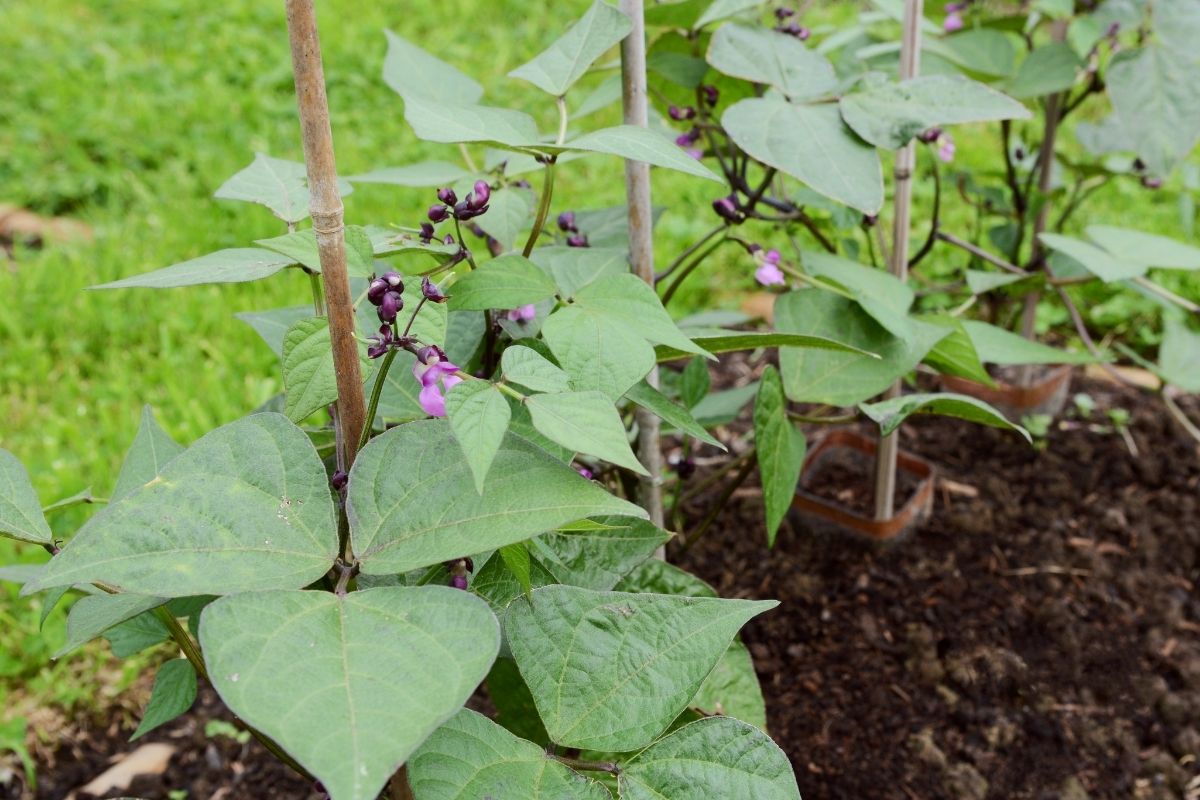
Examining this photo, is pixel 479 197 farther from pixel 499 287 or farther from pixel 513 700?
pixel 513 700

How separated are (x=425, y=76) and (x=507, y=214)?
40 cm

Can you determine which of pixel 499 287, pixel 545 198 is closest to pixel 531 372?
pixel 499 287

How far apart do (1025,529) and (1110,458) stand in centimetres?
34

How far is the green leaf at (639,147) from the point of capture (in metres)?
0.96

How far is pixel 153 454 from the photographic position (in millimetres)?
1118

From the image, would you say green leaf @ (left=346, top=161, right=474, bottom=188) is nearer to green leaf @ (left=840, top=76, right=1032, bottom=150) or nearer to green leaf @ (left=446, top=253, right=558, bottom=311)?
green leaf @ (left=446, top=253, right=558, bottom=311)

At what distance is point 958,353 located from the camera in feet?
4.94

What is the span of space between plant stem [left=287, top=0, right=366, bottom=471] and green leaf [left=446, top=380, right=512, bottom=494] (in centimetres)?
14

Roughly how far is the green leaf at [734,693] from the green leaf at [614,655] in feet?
1.34

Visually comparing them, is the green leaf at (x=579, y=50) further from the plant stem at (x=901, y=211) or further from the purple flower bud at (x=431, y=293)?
the plant stem at (x=901, y=211)

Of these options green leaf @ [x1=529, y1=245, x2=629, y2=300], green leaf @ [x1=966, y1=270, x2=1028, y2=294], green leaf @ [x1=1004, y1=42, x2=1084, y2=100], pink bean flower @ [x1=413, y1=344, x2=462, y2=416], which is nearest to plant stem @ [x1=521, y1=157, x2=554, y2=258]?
green leaf @ [x1=529, y1=245, x2=629, y2=300]

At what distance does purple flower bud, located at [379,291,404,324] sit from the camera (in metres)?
0.86

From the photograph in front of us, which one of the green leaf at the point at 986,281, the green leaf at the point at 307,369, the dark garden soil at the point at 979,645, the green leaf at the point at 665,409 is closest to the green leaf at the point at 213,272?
the green leaf at the point at 307,369

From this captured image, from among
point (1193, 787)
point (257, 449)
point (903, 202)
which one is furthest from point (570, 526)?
point (1193, 787)
